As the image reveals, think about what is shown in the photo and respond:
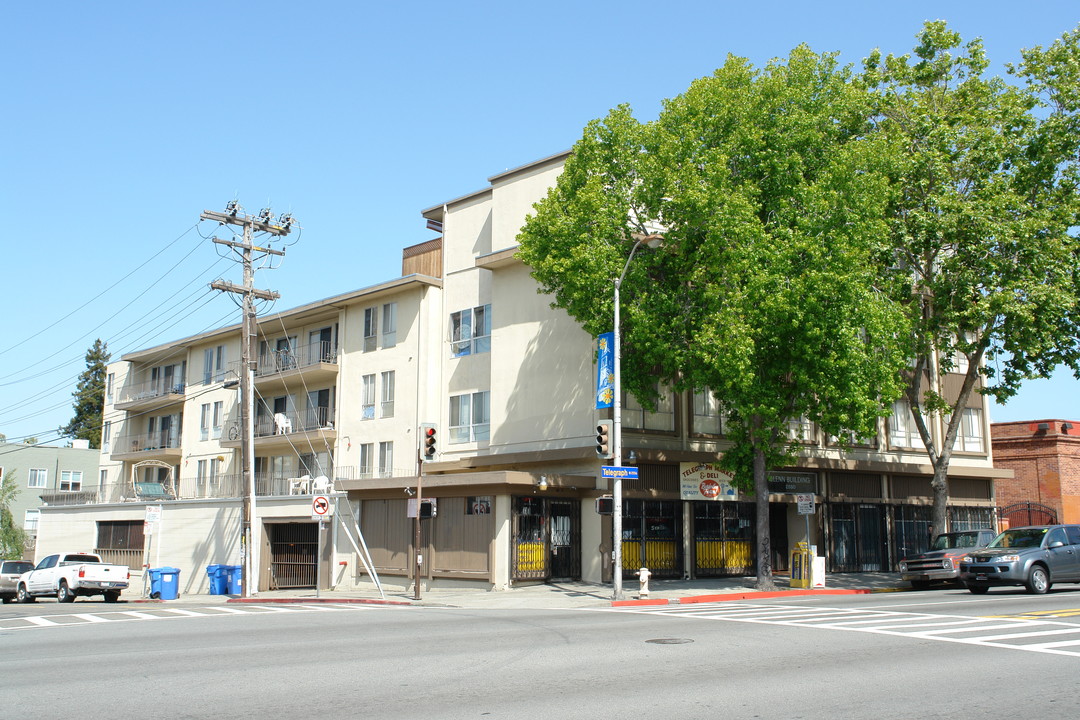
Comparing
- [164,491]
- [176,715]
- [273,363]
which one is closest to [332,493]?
[273,363]

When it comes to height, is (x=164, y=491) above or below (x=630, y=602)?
above

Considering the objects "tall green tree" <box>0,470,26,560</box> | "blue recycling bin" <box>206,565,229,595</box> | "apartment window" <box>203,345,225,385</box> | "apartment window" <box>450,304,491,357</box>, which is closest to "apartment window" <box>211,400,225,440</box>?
"apartment window" <box>203,345,225,385</box>

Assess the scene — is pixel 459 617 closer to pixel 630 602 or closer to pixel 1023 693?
pixel 630 602

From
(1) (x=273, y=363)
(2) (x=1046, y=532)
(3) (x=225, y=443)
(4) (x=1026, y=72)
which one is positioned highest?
(4) (x=1026, y=72)

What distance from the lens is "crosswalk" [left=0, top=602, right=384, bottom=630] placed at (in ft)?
65.4

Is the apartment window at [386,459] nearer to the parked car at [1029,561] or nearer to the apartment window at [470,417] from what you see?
the apartment window at [470,417]

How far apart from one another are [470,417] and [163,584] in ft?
40.6

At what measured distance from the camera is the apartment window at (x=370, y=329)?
128 feet

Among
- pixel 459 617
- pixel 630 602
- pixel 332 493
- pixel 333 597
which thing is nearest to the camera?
pixel 459 617

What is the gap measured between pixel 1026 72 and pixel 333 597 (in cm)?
2830

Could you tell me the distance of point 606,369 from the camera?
84.7 feet

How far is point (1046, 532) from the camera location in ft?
78.0

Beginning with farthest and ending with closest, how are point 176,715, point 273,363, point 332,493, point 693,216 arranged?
point 273,363, point 332,493, point 693,216, point 176,715

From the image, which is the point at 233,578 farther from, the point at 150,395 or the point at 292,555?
the point at 150,395
